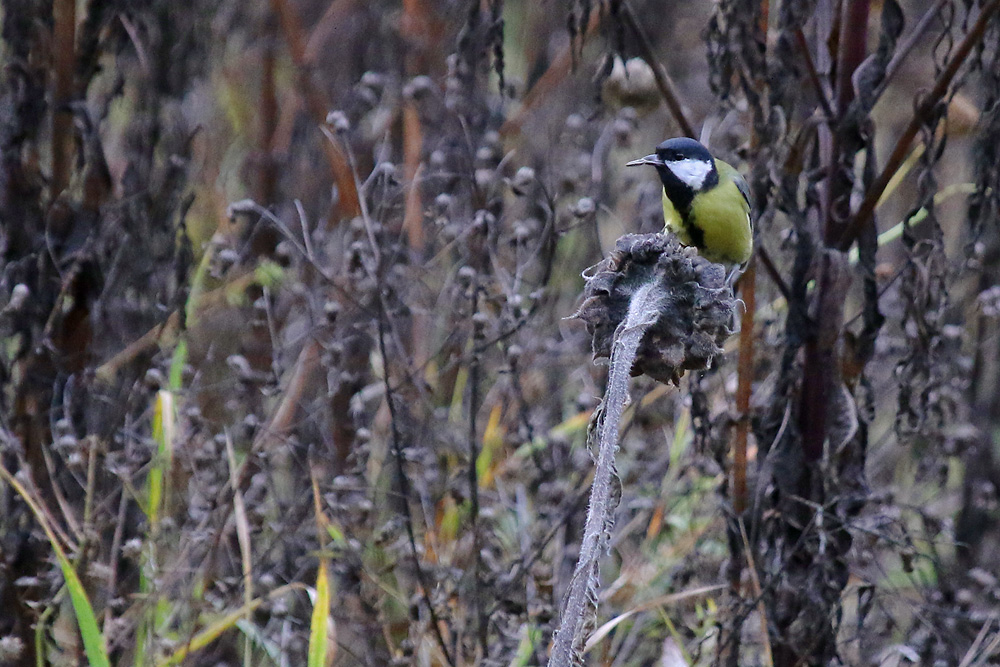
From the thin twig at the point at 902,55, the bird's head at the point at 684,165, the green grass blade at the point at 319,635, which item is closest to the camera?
the green grass blade at the point at 319,635

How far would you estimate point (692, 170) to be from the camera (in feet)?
9.41

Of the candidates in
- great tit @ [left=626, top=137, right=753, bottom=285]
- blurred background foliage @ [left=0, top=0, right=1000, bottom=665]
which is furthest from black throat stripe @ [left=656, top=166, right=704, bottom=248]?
blurred background foliage @ [left=0, top=0, right=1000, bottom=665]

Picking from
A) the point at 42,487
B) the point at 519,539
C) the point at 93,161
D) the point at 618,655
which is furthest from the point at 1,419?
the point at 618,655

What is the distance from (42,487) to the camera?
2896 mm

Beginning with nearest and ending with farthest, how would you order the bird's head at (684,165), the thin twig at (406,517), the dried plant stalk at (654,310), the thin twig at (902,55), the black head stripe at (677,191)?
the dried plant stalk at (654,310), the thin twig at (902,55), the thin twig at (406,517), the bird's head at (684,165), the black head stripe at (677,191)

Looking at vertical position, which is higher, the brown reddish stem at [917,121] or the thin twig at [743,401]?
the brown reddish stem at [917,121]

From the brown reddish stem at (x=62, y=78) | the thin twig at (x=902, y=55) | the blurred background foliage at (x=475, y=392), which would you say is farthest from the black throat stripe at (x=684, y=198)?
the brown reddish stem at (x=62, y=78)

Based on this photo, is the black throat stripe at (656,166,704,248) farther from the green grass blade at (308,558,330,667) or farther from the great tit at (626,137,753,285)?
the green grass blade at (308,558,330,667)

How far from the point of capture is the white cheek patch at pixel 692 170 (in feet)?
9.34

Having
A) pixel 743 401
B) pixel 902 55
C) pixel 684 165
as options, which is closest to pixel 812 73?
pixel 902 55

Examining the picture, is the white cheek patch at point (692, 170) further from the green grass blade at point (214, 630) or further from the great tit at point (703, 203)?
the green grass blade at point (214, 630)

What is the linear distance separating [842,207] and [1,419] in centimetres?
224

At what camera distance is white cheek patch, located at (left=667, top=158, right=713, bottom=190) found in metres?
2.85

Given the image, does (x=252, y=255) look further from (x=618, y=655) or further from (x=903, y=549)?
(x=903, y=549)
